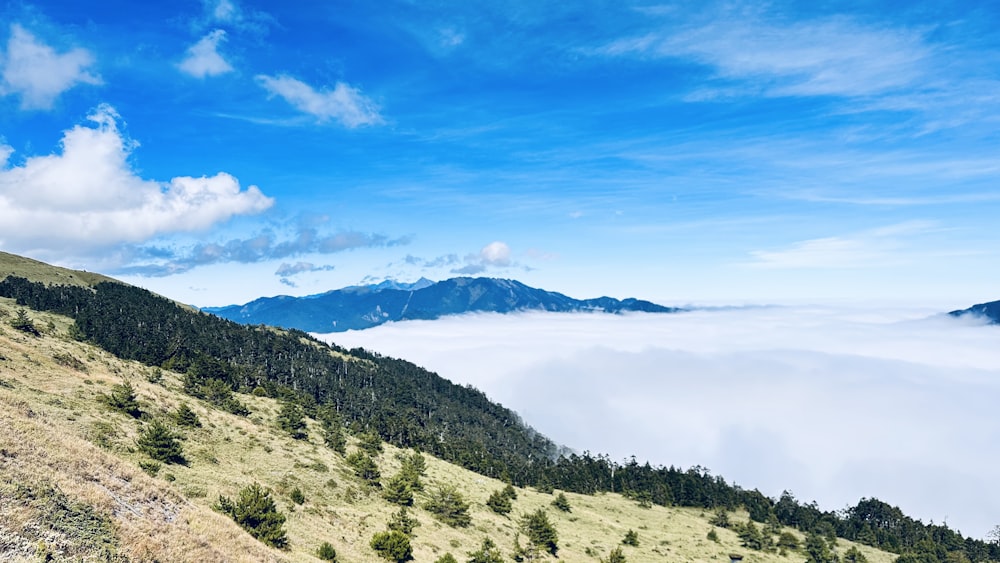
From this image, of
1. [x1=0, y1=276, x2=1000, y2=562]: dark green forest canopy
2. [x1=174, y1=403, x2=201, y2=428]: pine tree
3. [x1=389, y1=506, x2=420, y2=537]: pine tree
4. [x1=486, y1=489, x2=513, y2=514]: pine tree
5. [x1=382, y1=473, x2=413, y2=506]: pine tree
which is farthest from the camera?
[x1=0, y1=276, x2=1000, y2=562]: dark green forest canopy

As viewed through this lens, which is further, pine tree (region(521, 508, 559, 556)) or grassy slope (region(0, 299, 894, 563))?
pine tree (region(521, 508, 559, 556))

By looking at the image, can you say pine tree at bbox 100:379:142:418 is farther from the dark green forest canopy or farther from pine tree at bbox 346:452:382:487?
the dark green forest canopy

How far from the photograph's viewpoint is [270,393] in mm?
125062

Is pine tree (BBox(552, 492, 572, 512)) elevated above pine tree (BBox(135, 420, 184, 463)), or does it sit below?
below

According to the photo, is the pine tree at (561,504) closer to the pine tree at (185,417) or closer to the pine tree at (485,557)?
the pine tree at (485,557)

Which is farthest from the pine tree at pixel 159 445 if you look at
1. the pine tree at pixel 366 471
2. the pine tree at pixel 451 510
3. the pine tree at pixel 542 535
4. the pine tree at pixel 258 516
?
the pine tree at pixel 542 535

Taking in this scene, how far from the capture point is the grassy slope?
18.9 metres

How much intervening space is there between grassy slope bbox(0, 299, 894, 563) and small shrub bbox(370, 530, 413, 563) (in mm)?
1005

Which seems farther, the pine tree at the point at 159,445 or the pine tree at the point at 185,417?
the pine tree at the point at 185,417

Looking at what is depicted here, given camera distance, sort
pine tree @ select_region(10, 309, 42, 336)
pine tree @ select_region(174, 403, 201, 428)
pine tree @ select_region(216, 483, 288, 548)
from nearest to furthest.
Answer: pine tree @ select_region(216, 483, 288, 548) < pine tree @ select_region(174, 403, 201, 428) < pine tree @ select_region(10, 309, 42, 336)

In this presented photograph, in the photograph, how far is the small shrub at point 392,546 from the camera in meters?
40.2

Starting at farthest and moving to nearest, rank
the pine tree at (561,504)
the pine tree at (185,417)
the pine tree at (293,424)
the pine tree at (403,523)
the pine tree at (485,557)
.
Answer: the pine tree at (561,504) < the pine tree at (293,424) < the pine tree at (185,417) < the pine tree at (403,523) < the pine tree at (485,557)

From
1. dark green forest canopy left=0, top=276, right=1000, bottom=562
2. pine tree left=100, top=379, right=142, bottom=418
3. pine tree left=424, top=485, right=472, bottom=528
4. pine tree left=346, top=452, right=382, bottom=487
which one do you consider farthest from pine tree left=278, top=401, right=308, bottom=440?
dark green forest canopy left=0, top=276, right=1000, bottom=562

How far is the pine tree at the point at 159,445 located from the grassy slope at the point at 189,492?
4.18 feet
